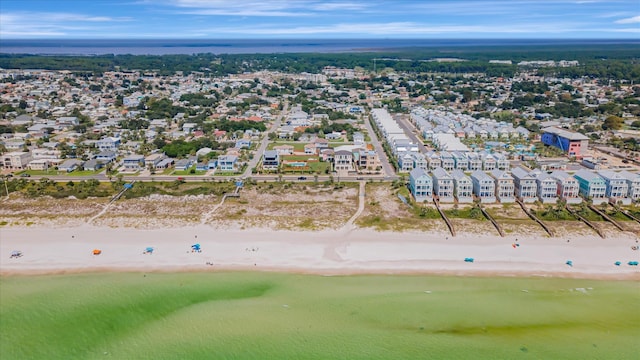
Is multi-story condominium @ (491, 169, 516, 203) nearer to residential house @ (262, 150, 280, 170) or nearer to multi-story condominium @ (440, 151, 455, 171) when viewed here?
multi-story condominium @ (440, 151, 455, 171)

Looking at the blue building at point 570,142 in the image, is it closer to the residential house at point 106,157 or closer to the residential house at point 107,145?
the residential house at point 106,157

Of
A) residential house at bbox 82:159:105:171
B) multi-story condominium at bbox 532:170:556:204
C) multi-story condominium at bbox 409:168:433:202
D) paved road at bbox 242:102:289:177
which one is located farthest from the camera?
paved road at bbox 242:102:289:177

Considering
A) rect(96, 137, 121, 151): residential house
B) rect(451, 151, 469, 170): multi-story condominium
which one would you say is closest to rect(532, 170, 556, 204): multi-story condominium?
rect(451, 151, 469, 170): multi-story condominium

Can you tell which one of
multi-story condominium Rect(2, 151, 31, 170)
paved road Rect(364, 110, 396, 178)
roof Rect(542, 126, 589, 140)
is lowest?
paved road Rect(364, 110, 396, 178)

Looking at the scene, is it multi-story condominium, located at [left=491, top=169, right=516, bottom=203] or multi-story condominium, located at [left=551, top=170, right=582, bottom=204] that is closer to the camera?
multi-story condominium, located at [left=551, top=170, right=582, bottom=204]

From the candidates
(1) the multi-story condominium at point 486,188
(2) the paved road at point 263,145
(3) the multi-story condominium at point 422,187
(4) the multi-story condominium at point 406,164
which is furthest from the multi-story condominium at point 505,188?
(2) the paved road at point 263,145

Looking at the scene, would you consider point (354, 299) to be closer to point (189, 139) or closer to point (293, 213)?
point (293, 213)

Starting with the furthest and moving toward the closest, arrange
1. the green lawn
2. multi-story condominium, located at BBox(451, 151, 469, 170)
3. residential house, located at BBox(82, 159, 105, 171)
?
residential house, located at BBox(82, 159, 105, 171), multi-story condominium, located at BBox(451, 151, 469, 170), the green lawn
